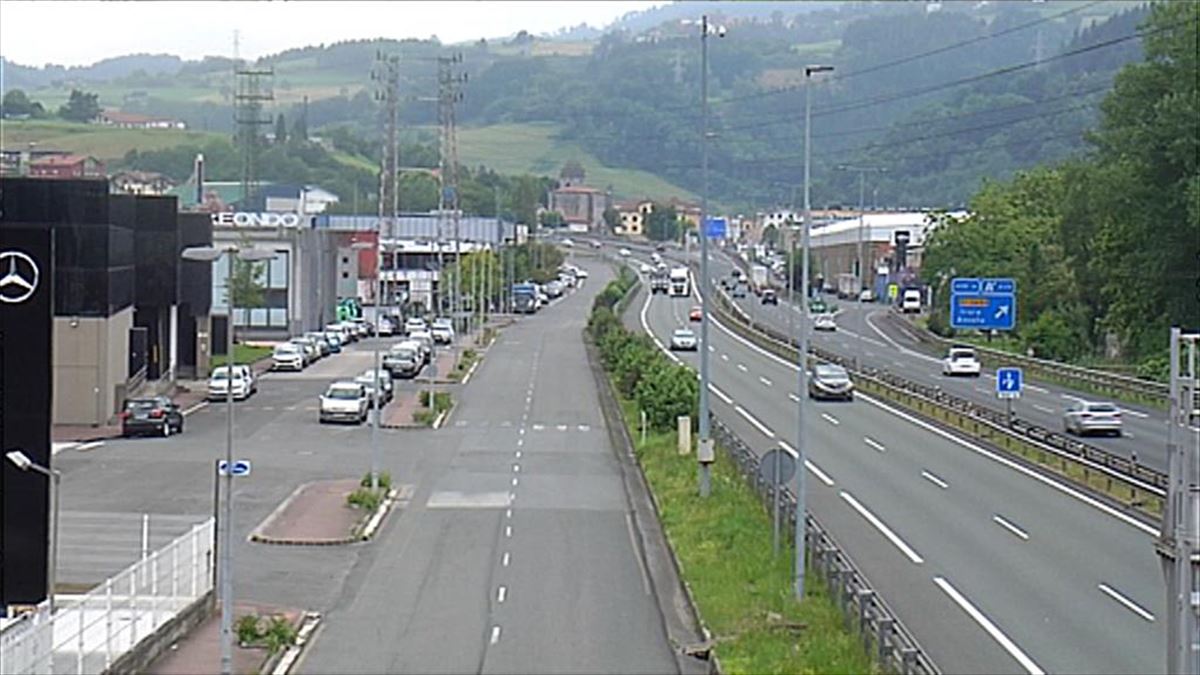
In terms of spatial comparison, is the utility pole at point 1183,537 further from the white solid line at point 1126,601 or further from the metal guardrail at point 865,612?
the white solid line at point 1126,601

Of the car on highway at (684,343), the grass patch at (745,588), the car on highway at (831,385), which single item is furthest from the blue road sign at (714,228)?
the car on highway at (831,385)

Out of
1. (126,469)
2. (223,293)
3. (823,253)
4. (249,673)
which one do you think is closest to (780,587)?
(249,673)

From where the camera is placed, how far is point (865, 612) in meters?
24.0

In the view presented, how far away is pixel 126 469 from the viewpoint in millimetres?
48312

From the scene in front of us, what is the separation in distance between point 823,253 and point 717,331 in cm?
4030

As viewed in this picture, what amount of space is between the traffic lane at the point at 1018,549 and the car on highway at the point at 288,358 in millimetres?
34323

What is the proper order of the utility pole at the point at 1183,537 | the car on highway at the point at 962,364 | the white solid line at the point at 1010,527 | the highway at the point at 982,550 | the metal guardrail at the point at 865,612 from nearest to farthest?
the utility pole at the point at 1183,537, the metal guardrail at the point at 865,612, the highway at the point at 982,550, the white solid line at the point at 1010,527, the car on highway at the point at 962,364

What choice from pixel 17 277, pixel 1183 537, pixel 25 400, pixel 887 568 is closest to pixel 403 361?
pixel 887 568

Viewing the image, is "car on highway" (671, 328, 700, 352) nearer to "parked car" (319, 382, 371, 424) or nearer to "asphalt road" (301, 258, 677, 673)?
"parked car" (319, 382, 371, 424)

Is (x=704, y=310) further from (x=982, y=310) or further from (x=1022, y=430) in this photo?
(x=1022, y=430)

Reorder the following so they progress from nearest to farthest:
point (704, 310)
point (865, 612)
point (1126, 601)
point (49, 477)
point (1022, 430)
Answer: point (49, 477), point (865, 612), point (1126, 601), point (704, 310), point (1022, 430)

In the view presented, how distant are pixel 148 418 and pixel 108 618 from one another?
114 ft

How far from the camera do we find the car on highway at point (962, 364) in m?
81.2

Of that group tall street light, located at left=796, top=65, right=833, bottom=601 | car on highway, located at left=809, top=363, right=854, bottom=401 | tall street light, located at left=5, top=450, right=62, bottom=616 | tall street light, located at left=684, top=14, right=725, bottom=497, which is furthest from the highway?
tall street light, located at left=5, top=450, right=62, bottom=616
